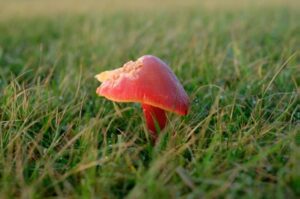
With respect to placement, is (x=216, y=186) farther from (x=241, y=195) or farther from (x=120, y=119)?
(x=120, y=119)

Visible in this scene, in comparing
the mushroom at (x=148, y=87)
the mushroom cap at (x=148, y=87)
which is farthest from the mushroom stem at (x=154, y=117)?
the mushroom cap at (x=148, y=87)

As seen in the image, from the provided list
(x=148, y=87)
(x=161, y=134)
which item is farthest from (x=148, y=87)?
(x=161, y=134)

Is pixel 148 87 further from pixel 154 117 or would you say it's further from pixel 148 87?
pixel 154 117

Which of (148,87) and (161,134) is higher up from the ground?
(148,87)

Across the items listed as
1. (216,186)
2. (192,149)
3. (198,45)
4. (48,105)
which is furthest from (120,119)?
(198,45)

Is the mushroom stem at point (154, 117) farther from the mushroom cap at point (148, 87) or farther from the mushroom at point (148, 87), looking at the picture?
the mushroom cap at point (148, 87)
